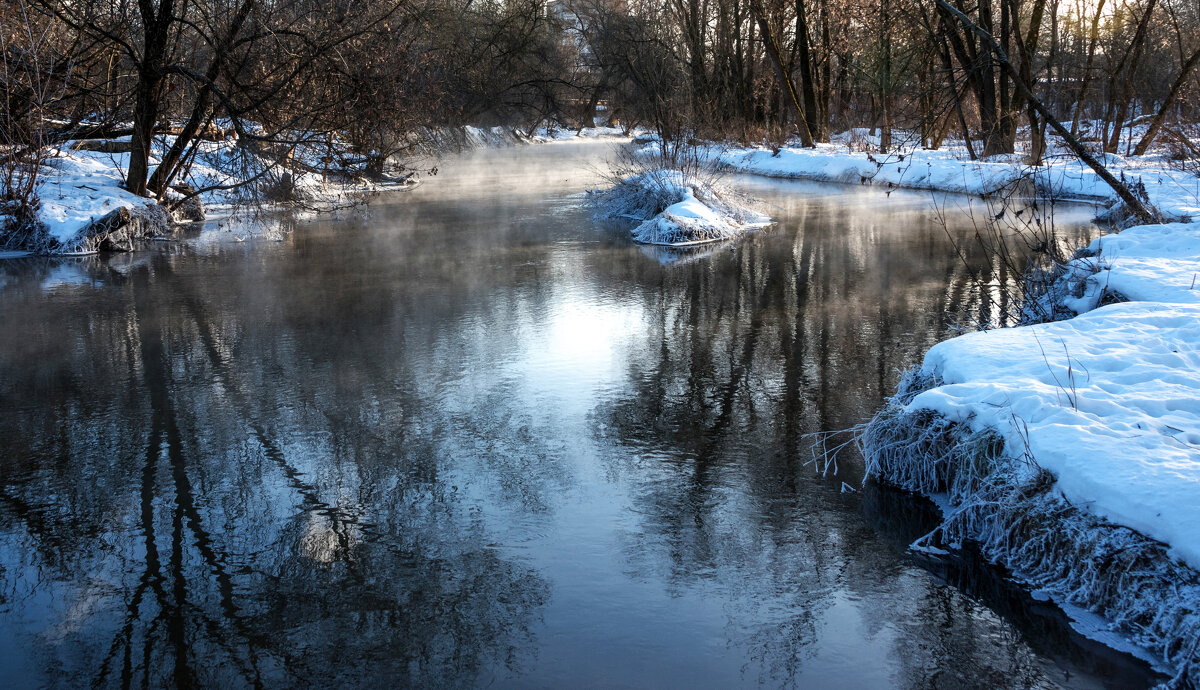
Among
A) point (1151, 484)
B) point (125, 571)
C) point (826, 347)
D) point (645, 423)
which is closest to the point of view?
point (1151, 484)

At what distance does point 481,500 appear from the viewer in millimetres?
5230

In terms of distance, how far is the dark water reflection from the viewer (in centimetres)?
383

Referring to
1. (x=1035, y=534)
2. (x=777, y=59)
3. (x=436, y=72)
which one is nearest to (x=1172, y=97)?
(x=777, y=59)

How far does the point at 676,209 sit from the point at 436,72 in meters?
23.5

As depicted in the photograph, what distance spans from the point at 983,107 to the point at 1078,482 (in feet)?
67.7

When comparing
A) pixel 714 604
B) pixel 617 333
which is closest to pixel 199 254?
pixel 617 333

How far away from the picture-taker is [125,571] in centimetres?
453

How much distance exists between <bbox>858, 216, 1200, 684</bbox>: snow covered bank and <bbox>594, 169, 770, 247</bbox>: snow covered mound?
8.57 metres

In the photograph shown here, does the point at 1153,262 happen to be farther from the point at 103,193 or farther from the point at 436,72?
the point at 436,72

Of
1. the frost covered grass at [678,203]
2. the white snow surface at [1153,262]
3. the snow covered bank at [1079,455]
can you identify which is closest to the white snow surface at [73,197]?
the frost covered grass at [678,203]

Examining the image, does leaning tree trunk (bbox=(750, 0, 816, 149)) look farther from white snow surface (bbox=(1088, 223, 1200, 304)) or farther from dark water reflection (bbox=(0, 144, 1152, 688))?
white snow surface (bbox=(1088, 223, 1200, 304))

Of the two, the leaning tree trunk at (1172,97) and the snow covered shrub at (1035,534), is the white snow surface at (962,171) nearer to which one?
the leaning tree trunk at (1172,97)

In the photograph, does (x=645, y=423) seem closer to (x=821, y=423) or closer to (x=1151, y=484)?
(x=821, y=423)

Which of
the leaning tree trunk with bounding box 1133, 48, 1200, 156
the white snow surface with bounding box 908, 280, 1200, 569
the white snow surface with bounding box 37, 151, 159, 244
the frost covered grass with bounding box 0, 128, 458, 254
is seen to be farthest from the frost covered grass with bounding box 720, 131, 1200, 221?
the white snow surface with bounding box 37, 151, 159, 244
